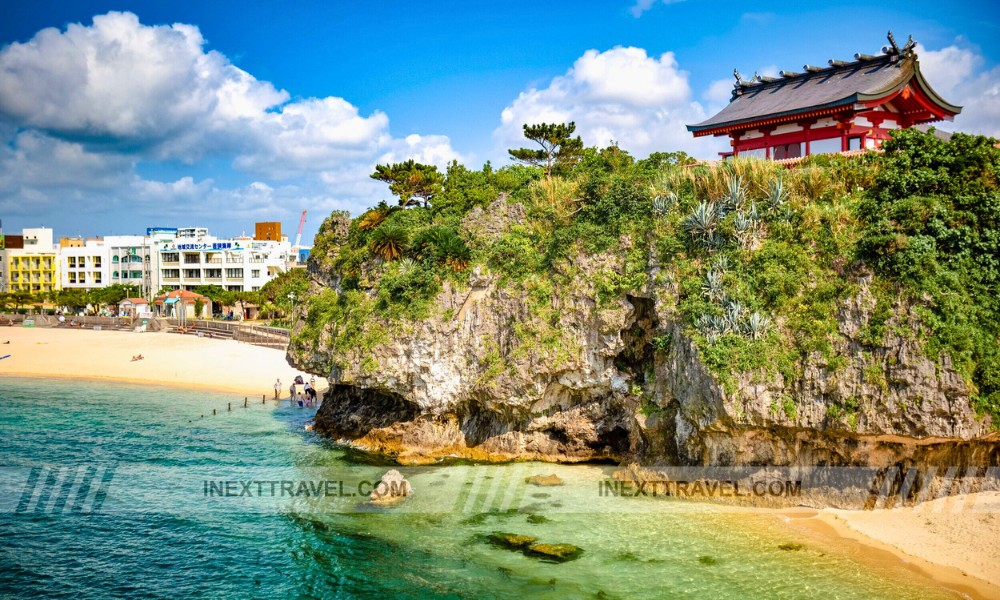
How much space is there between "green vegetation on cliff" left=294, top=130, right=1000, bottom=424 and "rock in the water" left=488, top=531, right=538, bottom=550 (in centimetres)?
809

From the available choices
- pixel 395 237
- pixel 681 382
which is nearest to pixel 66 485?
pixel 395 237

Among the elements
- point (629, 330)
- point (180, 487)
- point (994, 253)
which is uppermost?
point (994, 253)

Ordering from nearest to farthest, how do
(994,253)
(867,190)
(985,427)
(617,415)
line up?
(985,427) → (994,253) → (867,190) → (617,415)

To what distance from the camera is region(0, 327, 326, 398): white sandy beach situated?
1989 inches

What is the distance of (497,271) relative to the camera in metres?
29.2

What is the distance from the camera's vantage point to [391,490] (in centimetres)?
2372

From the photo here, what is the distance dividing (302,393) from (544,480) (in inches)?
961

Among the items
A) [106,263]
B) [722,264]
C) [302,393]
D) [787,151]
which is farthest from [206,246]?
[722,264]

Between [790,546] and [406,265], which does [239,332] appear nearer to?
[406,265]

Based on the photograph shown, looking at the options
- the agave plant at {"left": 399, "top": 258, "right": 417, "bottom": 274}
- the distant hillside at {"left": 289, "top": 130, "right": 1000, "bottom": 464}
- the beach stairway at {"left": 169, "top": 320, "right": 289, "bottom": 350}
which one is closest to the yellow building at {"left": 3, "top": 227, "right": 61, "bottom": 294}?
the beach stairway at {"left": 169, "top": 320, "right": 289, "bottom": 350}

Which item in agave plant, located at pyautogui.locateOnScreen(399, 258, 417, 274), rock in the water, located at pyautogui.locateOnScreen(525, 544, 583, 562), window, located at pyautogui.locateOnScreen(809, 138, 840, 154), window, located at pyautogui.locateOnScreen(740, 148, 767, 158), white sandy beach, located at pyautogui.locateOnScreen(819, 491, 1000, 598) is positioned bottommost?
rock in the water, located at pyautogui.locateOnScreen(525, 544, 583, 562)

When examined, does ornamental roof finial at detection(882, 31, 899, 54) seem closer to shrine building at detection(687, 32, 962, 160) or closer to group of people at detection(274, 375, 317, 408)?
shrine building at detection(687, 32, 962, 160)

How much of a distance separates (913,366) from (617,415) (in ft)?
36.5

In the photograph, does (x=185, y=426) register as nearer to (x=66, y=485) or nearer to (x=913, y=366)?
(x=66, y=485)
